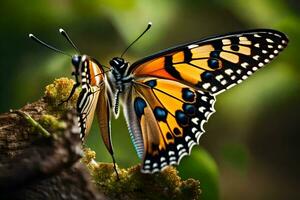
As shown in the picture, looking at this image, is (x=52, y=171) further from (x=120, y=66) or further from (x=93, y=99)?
(x=120, y=66)

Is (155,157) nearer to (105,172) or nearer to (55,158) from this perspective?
(105,172)

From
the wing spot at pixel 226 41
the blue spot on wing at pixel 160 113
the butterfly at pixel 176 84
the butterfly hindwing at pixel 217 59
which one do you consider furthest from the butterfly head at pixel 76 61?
the wing spot at pixel 226 41

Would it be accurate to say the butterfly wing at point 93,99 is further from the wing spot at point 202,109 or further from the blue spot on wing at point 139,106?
the wing spot at point 202,109

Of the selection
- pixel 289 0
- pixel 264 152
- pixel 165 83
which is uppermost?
pixel 289 0

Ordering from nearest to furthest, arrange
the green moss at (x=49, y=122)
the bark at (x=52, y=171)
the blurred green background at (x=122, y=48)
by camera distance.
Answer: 1. the bark at (x=52, y=171)
2. the green moss at (x=49, y=122)
3. the blurred green background at (x=122, y=48)

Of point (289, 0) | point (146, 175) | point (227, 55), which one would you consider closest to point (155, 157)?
point (146, 175)

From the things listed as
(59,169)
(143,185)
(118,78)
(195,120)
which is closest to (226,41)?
(195,120)

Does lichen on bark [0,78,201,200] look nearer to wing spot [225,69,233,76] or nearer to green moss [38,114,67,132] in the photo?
green moss [38,114,67,132]
